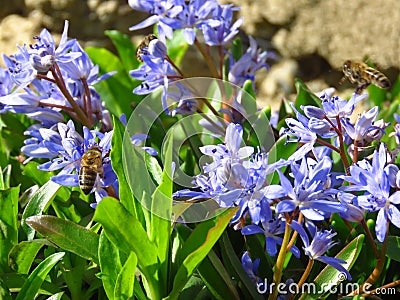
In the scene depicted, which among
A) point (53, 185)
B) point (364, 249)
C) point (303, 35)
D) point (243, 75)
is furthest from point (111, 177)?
point (303, 35)

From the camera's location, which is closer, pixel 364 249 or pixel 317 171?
pixel 317 171

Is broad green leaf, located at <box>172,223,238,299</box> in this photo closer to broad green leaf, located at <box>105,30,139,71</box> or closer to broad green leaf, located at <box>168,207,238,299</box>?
broad green leaf, located at <box>168,207,238,299</box>

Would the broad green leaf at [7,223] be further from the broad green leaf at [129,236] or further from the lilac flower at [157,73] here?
the lilac flower at [157,73]

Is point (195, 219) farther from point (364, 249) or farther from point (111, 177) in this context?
point (364, 249)

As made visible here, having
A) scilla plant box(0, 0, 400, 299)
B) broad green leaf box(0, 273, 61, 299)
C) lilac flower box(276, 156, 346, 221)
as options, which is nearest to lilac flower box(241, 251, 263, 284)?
scilla plant box(0, 0, 400, 299)

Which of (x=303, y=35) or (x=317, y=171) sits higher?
(x=317, y=171)

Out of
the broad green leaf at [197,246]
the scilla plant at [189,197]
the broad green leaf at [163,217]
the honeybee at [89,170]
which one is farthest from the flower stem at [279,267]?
the honeybee at [89,170]

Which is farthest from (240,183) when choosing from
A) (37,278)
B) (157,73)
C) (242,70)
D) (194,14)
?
(242,70)
